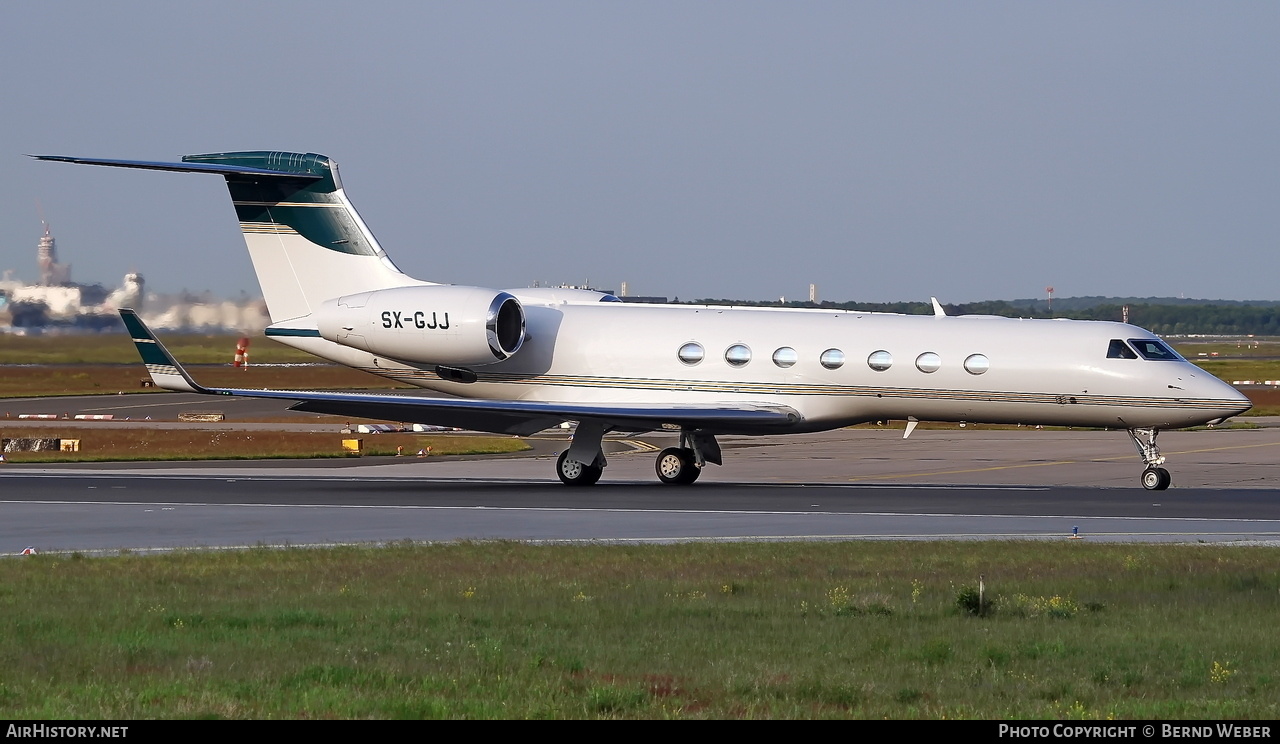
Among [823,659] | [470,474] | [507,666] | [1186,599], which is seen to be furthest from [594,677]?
[470,474]

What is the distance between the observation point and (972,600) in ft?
38.4

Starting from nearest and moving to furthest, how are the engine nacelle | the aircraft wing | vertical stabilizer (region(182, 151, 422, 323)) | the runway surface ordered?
the runway surface < the aircraft wing < the engine nacelle < vertical stabilizer (region(182, 151, 422, 323))

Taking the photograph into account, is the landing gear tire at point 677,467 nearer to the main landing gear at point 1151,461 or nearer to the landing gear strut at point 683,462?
the landing gear strut at point 683,462

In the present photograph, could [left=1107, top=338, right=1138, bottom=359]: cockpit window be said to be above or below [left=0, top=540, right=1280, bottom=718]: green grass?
above

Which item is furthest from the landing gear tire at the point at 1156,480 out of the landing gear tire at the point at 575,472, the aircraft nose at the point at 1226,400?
the landing gear tire at the point at 575,472

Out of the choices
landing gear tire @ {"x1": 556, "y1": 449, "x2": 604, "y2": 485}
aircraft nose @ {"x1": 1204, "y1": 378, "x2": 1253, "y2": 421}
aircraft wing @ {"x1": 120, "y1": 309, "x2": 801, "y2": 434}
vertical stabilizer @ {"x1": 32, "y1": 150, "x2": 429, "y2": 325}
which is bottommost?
landing gear tire @ {"x1": 556, "y1": 449, "x2": 604, "y2": 485}

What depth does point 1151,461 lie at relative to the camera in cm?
2531

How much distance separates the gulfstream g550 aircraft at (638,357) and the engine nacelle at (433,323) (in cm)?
4

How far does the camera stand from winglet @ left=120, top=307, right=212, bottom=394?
2511 centimetres

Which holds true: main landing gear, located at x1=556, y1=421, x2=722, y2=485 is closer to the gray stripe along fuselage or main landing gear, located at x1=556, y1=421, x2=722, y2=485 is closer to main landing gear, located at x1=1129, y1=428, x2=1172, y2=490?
the gray stripe along fuselage

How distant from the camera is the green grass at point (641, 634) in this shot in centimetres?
824

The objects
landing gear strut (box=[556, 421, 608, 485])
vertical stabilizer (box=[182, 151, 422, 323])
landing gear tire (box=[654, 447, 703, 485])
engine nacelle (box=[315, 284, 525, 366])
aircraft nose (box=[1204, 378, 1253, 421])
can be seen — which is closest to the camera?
aircraft nose (box=[1204, 378, 1253, 421])

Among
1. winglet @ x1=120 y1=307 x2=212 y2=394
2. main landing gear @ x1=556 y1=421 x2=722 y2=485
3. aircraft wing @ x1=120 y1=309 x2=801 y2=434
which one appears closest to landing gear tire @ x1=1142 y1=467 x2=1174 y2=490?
aircraft wing @ x1=120 y1=309 x2=801 y2=434
